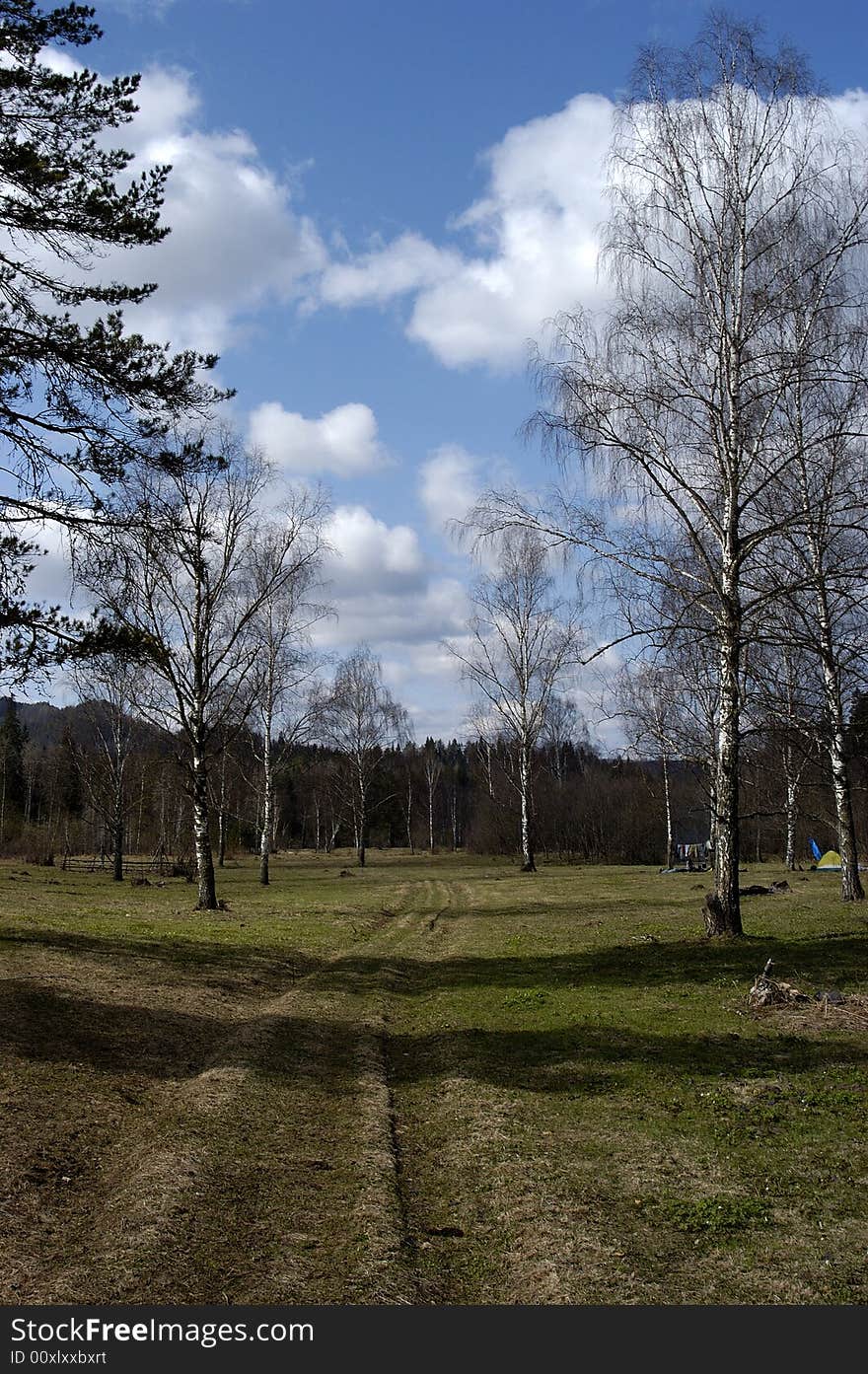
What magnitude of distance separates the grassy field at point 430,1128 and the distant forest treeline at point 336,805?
23675 millimetres

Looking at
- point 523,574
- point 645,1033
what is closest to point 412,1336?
point 645,1033

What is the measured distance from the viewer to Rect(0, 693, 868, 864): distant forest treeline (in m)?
48.3

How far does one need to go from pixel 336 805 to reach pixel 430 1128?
76009 mm

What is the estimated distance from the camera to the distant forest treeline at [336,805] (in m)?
48.3

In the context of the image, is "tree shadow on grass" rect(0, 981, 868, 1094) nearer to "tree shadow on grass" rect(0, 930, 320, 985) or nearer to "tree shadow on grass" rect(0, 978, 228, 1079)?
"tree shadow on grass" rect(0, 978, 228, 1079)

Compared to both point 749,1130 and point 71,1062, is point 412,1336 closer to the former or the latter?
point 749,1130

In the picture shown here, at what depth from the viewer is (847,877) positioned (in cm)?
2083

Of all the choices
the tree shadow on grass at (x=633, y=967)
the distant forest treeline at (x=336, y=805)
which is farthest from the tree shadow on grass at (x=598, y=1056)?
the distant forest treeline at (x=336, y=805)

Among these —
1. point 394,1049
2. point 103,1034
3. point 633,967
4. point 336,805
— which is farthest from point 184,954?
point 336,805

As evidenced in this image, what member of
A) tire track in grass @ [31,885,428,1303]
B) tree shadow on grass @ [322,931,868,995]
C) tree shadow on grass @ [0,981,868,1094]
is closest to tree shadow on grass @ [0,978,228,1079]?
tree shadow on grass @ [0,981,868,1094]

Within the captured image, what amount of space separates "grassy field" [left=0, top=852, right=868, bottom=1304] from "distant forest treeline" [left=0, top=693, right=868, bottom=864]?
23675 mm

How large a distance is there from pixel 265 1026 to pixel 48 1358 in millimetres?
6021

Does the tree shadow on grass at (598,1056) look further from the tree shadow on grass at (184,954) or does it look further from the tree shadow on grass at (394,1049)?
the tree shadow on grass at (184,954)

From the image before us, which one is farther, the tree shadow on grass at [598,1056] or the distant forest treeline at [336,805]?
the distant forest treeline at [336,805]
